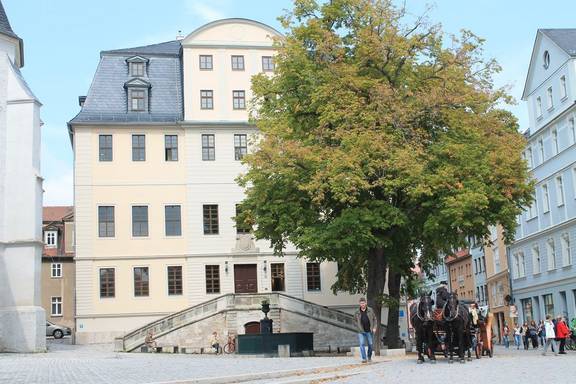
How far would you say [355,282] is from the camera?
38344 mm

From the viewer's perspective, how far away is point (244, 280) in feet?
158

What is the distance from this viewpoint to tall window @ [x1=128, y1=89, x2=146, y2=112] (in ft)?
163

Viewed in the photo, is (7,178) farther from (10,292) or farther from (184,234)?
(184,234)

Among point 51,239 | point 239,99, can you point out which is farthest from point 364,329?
point 51,239

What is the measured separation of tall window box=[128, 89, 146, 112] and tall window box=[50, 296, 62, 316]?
23712 mm

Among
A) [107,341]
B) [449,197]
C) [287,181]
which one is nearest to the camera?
[449,197]

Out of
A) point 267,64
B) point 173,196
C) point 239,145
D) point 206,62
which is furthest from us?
point 267,64

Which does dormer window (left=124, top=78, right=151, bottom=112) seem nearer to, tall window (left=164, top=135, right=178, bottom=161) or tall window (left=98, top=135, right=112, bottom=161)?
tall window (left=164, top=135, right=178, bottom=161)

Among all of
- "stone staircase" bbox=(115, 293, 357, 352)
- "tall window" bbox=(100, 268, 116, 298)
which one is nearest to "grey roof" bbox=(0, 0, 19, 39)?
"tall window" bbox=(100, 268, 116, 298)

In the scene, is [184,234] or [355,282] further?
[184,234]

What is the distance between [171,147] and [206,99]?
3.55 meters

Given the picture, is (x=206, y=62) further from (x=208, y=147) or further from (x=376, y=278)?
(x=376, y=278)

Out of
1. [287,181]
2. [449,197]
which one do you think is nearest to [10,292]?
[287,181]

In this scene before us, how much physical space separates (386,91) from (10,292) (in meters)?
19.9
